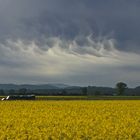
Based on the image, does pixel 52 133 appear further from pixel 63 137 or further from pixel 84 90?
pixel 84 90

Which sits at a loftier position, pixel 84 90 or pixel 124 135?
pixel 84 90

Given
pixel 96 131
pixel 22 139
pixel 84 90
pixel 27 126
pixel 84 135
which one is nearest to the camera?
pixel 22 139

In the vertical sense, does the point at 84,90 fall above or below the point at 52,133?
above

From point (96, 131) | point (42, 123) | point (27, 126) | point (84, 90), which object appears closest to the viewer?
point (96, 131)

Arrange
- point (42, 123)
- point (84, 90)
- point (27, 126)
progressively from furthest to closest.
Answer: point (84, 90)
point (42, 123)
point (27, 126)

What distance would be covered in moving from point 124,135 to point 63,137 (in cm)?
303

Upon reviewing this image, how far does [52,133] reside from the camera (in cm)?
2294

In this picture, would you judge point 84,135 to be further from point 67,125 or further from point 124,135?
point 67,125

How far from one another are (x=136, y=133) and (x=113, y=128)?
2023 millimetres

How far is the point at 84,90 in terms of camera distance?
16975 cm

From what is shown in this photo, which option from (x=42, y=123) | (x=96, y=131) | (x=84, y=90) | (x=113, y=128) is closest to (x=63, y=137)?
(x=96, y=131)

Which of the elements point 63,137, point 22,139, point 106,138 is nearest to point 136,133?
point 106,138

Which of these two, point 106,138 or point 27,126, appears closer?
point 106,138

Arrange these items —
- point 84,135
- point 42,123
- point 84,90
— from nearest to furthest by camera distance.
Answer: point 84,135
point 42,123
point 84,90
